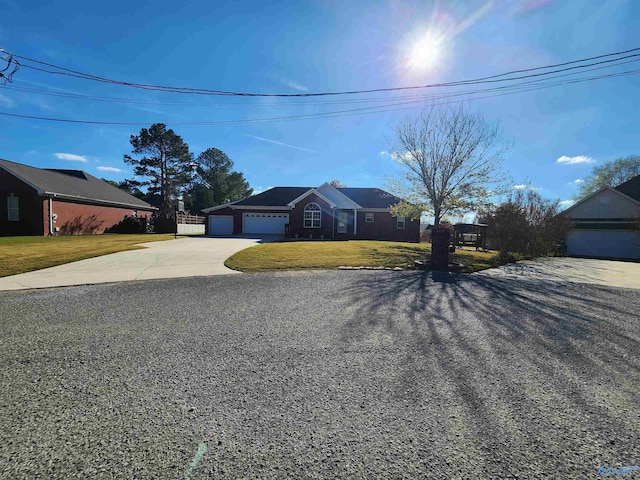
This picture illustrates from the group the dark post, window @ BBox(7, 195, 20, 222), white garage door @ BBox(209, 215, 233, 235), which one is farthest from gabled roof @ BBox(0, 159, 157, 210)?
the dark post

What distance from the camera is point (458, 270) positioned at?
936 cm

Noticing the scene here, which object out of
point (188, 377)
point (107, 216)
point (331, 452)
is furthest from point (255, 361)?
point (107, 216)

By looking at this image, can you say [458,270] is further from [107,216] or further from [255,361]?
[107,216]

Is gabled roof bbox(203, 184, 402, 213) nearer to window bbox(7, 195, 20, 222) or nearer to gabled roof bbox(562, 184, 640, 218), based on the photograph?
window bbox(7, 195, 20, 222)

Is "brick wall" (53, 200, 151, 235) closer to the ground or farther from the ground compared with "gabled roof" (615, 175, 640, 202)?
closer to the ground

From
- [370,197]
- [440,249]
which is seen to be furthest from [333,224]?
[440,249]

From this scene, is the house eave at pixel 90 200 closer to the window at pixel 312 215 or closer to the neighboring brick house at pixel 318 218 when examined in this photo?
the neighboring brick house at pixel 318 218

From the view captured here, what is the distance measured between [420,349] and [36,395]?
3.73m

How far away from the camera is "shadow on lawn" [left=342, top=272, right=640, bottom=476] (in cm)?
210

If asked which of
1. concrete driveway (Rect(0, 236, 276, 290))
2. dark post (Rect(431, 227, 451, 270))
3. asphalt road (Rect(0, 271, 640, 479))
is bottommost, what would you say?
asphalt road (Rect(0, 271, 640, 479))

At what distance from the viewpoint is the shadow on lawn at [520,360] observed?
2.10m

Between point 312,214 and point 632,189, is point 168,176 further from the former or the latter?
point 632,189

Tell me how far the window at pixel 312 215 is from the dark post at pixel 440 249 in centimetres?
1512

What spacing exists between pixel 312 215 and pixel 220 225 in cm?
902
